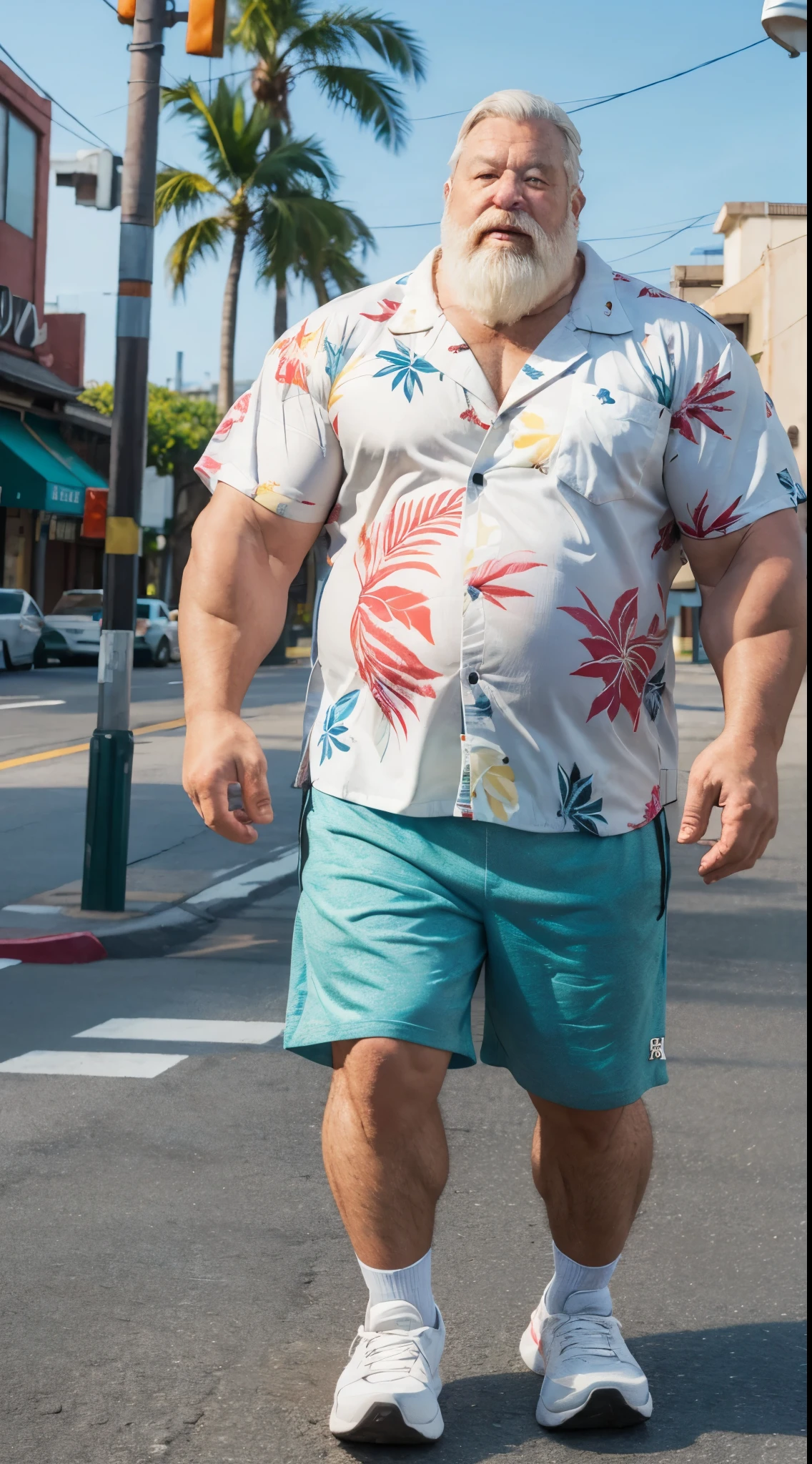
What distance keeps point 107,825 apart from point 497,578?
17.2 ft

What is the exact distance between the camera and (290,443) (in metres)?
2.80

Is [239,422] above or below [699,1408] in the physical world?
above

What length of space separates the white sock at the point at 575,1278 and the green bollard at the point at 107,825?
4.89 m

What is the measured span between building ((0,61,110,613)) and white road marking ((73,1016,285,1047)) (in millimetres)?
27285

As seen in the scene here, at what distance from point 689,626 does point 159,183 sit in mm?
28655

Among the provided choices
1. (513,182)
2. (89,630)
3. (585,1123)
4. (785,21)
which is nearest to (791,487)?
(513,182)

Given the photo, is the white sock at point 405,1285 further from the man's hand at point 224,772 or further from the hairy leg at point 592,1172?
the man's hand at point 224,772

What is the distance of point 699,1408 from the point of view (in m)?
2.87

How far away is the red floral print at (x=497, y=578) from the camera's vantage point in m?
2.67

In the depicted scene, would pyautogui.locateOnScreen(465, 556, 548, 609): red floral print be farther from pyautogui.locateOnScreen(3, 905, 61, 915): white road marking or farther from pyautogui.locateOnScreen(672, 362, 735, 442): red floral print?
pyautogui.locateOnScreen(3, 905, 61, 915): white road marking

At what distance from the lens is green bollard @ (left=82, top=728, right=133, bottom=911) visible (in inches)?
299

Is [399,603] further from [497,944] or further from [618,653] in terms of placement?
[497,944]

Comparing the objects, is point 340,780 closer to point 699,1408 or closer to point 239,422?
point 239,422

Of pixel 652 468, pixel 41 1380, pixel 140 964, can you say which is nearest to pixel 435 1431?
pixel 41 1380
